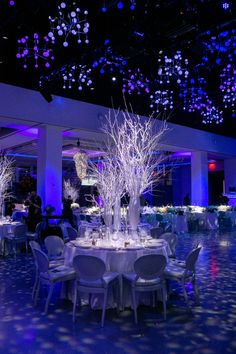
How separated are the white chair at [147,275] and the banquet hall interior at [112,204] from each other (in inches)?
0.6

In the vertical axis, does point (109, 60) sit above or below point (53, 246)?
above

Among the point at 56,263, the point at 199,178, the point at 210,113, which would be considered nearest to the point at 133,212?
the point at 56,263

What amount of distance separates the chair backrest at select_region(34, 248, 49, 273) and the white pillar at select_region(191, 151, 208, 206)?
43.2 ft

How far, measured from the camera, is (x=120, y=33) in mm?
6691

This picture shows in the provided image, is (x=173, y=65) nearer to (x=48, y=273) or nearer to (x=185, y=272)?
(x=185, y=272)

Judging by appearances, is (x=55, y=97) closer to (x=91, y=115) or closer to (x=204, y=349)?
(x=91, y=115)

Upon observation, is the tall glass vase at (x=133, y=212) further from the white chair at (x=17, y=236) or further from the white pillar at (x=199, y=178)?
the white pillar at (x=199, y=178)

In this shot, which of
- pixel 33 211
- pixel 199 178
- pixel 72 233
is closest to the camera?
pixel 72 233

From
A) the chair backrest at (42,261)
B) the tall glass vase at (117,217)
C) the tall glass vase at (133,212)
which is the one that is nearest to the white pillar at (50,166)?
the tall glass vase at (117,217)

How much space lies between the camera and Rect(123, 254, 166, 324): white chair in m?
3.65

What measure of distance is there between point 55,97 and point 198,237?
6156 mm

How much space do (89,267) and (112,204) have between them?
172 centimetres

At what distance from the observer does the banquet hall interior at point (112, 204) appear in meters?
3.55

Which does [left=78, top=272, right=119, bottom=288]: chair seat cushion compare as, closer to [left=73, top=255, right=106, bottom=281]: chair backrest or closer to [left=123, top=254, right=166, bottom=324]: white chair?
[left=73, top=255, right=106, bottom=281]: chair backrest
